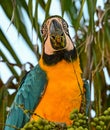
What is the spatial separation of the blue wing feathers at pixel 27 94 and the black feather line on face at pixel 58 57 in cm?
5

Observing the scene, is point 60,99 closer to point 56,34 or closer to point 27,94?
point 27,94

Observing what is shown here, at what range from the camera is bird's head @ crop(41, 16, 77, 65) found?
5.04 ft

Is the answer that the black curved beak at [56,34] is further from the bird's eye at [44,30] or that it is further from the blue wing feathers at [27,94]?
the blue wing feathers at [27,94]

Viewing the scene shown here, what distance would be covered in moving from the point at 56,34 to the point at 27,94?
34cm

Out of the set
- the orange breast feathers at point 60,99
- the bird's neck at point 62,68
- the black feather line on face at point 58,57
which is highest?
the black feather line on face at point 58,57

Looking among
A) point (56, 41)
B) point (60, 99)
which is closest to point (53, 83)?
point (60, 99)

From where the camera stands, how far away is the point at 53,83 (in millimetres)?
1662

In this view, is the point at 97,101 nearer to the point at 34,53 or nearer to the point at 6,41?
the point at 34,53

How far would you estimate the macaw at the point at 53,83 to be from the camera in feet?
5.25

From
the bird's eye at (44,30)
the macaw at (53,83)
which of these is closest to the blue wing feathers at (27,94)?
the macaw at (53,83)

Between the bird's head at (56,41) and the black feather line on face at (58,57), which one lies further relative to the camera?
the black feather line on face at (58,57)

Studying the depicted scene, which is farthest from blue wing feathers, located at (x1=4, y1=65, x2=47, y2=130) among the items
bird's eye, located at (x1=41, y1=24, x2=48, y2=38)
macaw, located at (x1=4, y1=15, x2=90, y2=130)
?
bird's eye, located at (x1=41, y1=24, x2=48, y2=38)

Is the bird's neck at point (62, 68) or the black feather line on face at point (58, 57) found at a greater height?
the black feather line on face at point (58, 57)

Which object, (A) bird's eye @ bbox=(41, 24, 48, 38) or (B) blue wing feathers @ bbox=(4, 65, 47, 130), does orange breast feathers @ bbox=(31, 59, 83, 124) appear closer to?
(B) blue wing feathers @ bbox=(4, 65, 47, 130)
